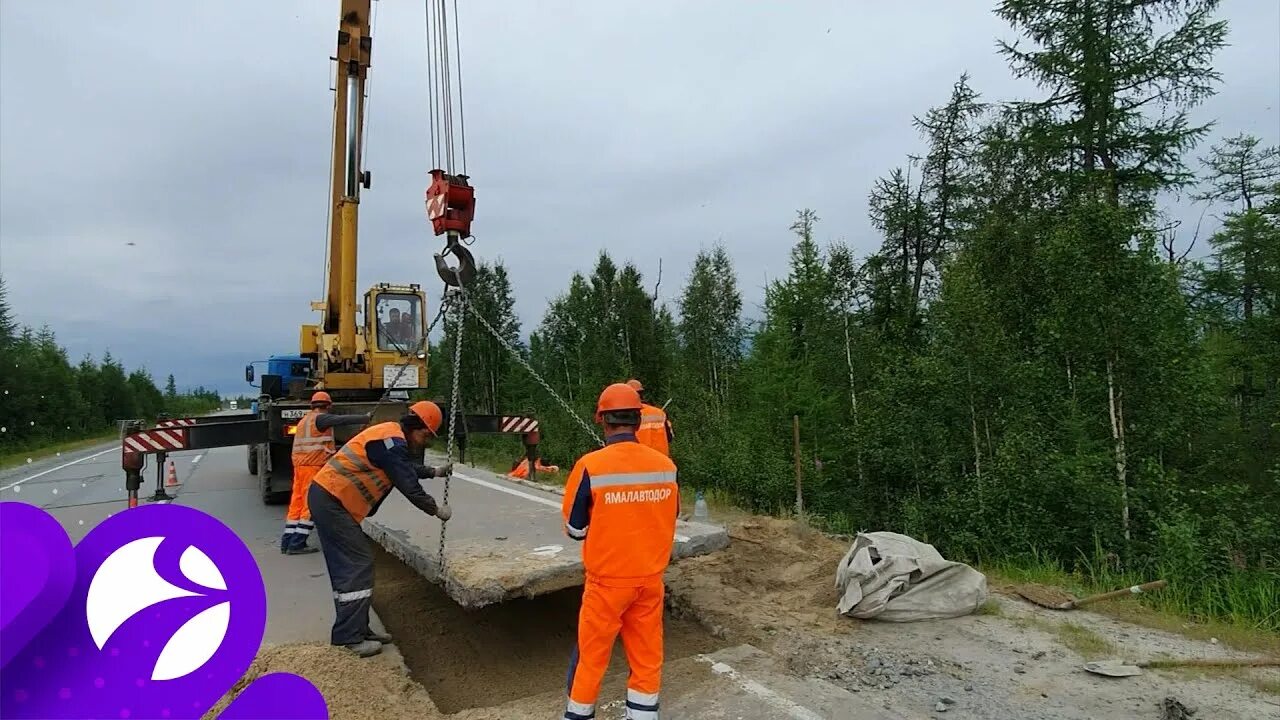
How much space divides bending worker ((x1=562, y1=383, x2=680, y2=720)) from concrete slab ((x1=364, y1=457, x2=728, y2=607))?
3.57ft

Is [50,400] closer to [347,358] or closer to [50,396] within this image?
[50,396]

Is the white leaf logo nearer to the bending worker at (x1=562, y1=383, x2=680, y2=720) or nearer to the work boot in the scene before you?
the bending worker at (x1=562, y1=383, x2=680, y2=720)

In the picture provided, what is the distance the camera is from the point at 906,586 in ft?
18.1

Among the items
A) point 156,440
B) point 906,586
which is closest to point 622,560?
point 906,586

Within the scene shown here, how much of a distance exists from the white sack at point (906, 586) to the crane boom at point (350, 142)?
8.03 meters

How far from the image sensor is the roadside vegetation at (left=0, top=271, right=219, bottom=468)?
101 ft

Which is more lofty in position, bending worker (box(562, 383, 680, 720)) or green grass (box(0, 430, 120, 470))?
bending worker (box(562, 383, 680, 720))

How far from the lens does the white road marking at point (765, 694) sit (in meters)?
3.93

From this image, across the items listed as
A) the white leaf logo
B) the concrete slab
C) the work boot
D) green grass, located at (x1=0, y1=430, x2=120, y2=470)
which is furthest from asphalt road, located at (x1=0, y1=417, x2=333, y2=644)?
green grass, located at (x1=0, y1=430, x2=120, y2=470)

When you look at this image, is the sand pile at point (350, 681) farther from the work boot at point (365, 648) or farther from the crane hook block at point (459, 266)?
the crane hook block at point (459, 266)

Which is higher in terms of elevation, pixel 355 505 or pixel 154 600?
pixel 154 600

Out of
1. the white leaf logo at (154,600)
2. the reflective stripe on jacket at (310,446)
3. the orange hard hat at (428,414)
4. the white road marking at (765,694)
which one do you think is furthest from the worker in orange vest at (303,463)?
the white leaf logo at (154,600)

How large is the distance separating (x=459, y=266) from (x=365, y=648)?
295cm

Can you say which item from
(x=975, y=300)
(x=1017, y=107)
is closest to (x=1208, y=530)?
(x=975, y=300)
